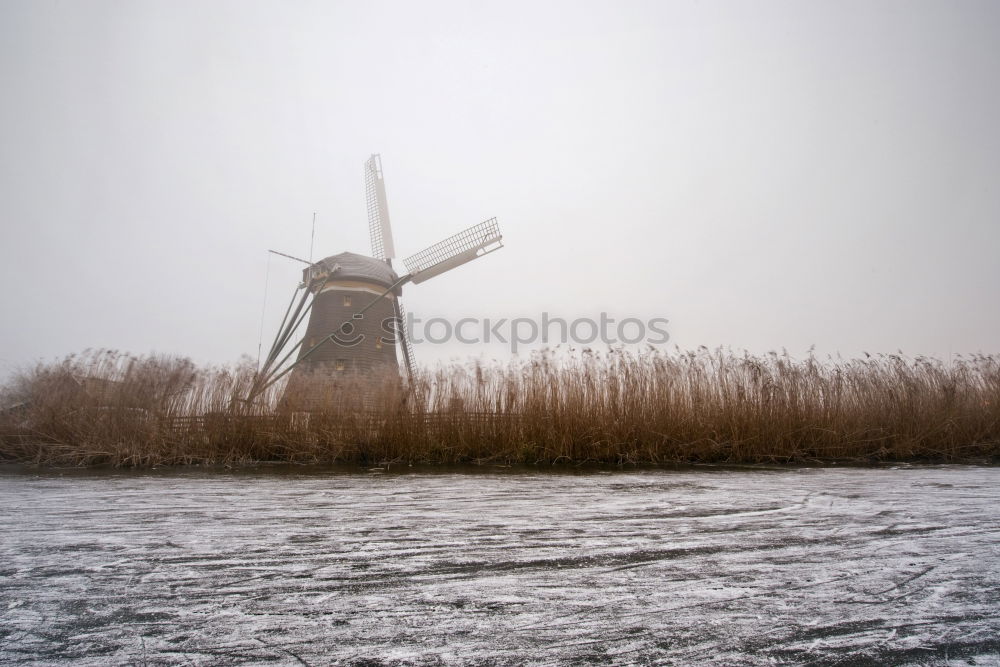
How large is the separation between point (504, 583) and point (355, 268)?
13076mm

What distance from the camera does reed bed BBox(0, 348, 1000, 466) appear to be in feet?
19.6

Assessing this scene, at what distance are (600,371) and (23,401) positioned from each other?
7.01 m

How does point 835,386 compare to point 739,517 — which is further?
point 835,386

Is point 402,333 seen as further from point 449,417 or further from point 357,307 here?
point 449,417

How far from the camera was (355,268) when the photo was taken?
44.8 feet

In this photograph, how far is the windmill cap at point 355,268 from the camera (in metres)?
13.3

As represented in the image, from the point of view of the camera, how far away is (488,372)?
628 cm

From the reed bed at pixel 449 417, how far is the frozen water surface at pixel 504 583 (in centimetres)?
323

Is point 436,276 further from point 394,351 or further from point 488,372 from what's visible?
point 488,372

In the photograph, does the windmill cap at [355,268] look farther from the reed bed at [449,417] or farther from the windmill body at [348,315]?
the reed bed at [449,417]

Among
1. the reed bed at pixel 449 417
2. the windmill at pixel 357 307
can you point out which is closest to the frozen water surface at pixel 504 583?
the reed bed at pixel 449 417

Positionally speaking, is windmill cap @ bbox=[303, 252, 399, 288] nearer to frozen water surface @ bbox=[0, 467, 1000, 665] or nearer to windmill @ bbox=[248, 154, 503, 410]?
windmill @ bbox=[248, 154, 503, 410]

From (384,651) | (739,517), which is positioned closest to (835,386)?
(739,517)

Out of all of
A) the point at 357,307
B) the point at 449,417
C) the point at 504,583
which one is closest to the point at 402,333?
the point at 357,307
